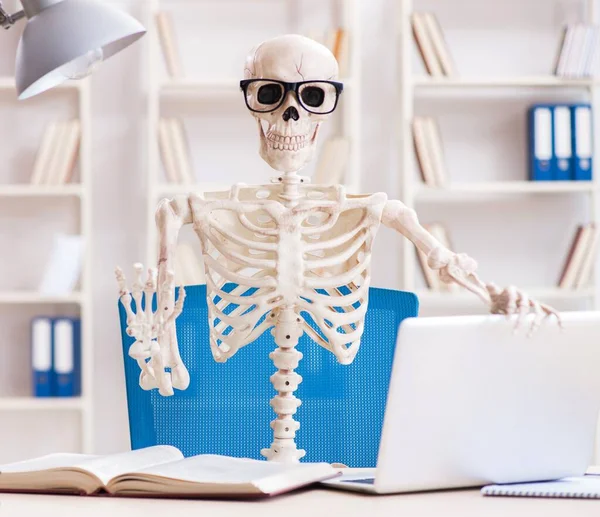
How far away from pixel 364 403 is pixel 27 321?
2123 mm

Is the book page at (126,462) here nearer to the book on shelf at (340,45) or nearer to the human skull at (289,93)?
the human skull at (289,93)

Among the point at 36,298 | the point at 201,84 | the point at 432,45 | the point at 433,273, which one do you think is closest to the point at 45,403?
the point at 36,298

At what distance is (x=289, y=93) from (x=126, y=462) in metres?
0.73

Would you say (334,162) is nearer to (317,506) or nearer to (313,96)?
(313,96)

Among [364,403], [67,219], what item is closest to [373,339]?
[364,403]

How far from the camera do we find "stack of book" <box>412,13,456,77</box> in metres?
3.61

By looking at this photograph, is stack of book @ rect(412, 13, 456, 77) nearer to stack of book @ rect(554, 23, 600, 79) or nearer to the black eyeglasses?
stack of book @ rect(554, 23, 600, 79)

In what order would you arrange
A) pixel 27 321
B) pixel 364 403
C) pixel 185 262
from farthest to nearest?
pixel 27 321 → pixel 185 262 → pixel 364 403

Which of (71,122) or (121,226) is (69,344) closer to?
(121,226)

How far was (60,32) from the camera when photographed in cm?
148

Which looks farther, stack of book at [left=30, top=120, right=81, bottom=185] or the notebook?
stack of book at [left=30, top=120, right=81, bottom=185]

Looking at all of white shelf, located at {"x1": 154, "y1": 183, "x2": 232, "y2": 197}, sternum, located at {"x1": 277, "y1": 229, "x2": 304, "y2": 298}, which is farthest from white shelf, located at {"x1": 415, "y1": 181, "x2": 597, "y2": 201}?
sternum, located at {"x1": 277, "y1": 229, "x2": 304, "y2": 298}

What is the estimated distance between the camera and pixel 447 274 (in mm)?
1650

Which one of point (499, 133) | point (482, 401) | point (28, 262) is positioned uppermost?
point (499, 133)
